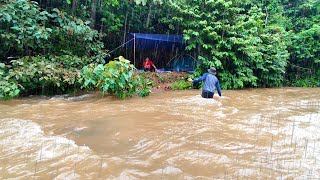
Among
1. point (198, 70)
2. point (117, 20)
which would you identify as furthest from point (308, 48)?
point (117, 20)

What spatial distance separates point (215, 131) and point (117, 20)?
32.0ft

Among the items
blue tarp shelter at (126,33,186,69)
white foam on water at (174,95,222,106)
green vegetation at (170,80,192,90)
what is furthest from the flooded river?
blue tarp shelter at (126,33,186,69)

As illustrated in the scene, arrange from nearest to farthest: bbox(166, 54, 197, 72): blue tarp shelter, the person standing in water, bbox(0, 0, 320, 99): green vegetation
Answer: the person standing in water < bbox(0, 0, 320, 99): green vegetation < bbox(166, 54, 197, 72): blue tarp shelter

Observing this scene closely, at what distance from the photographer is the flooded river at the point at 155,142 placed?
3457 mm

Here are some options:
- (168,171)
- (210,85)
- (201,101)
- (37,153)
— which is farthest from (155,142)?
(210,85)

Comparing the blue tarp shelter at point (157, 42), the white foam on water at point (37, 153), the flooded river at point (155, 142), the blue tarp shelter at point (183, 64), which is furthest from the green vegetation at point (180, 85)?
the white foam on water at point (37, 153)

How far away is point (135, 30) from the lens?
1506cm

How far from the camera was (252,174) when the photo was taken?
3.42 metres

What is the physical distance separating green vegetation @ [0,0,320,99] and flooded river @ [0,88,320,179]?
5.28 feet

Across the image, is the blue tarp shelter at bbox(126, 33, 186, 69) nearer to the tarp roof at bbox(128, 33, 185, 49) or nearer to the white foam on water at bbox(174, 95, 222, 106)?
the tarp roof at bbox(128, 33, 185, 49)

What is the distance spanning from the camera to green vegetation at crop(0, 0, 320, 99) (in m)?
8.83

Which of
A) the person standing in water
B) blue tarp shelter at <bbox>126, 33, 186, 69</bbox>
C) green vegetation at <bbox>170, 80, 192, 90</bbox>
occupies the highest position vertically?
blue tarp shelter at <bbox>126, 33, 186, 69</bbox>

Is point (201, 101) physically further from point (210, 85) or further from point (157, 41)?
point (157, 41)

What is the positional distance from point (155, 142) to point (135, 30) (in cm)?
1127
